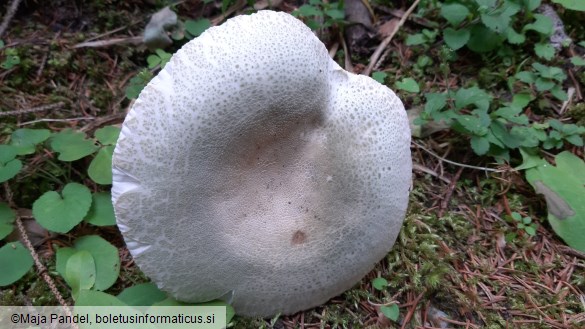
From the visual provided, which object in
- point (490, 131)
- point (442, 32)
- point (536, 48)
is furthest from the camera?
point (442, 32)

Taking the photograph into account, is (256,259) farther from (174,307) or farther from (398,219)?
(398,219)

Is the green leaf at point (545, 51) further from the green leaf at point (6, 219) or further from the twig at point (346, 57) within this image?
the green leaf at point (6, 219)

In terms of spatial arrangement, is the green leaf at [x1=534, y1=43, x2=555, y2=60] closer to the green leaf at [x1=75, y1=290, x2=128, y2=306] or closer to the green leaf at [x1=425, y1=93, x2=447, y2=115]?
the green leaf at [x1=425, y1=93, x2=447, y2=115]

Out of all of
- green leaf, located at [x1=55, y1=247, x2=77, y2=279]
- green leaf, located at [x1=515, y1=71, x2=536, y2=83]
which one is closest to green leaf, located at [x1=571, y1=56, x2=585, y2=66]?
green leaf, located at [x1=515, y1=71, x2=536, y2=83]

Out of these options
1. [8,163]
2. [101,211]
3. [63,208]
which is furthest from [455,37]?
[8,163]

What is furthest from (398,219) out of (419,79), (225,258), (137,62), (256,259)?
(137,62)
